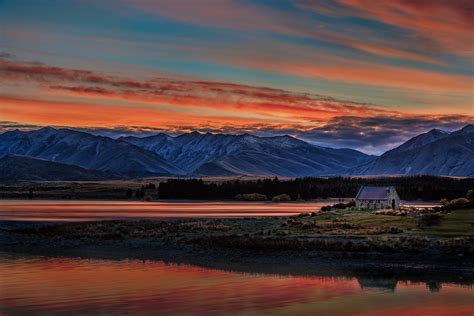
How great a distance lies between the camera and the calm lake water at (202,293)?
29.6 metres

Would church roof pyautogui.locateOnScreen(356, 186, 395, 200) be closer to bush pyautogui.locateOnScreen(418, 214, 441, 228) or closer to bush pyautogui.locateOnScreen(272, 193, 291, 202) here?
bush pyautogui.locateOnScreen(418, 214, 441, 228)

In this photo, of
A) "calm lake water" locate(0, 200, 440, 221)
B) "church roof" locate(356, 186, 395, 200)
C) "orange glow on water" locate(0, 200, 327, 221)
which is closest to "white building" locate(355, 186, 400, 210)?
"church roof" locate(356, 186, 395, 200)

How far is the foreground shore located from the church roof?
75.9 ft

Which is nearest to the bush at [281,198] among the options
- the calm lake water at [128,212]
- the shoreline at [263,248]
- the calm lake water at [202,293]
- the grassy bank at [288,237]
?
the calm lake water at [128,212]

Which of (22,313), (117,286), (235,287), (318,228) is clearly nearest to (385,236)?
(318,228)

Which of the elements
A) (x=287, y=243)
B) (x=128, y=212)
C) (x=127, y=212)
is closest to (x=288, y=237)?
(x=287, y=243)

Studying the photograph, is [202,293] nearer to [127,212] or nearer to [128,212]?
[128,212]

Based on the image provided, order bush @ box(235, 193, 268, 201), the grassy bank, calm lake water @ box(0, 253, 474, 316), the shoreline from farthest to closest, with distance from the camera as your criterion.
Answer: bush @ box(235, 193, 268, 201) < the grassy bank < the shoreline < calm lake water @ box(0, 253, 474, 316)

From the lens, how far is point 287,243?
167 feet

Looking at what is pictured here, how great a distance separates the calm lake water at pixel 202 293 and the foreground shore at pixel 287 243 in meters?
4.58

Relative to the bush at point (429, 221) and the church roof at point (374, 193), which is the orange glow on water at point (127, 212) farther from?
the bush at point (429, 221)

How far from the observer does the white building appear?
92.9m

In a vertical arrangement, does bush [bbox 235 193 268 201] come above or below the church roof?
below

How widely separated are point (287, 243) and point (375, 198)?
149 feet
